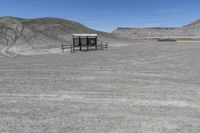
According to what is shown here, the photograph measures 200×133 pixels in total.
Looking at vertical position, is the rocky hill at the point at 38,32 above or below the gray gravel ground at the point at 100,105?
above

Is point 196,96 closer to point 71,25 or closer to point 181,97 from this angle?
point 181,97

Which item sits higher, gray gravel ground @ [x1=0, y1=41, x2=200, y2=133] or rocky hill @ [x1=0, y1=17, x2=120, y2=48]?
rocky hill @ [x1=0, y1=17, x2=120, y2=48]

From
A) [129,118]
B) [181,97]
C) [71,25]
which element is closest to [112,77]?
[181,97]

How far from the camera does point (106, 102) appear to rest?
1084 cm

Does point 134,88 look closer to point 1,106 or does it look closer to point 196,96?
point 196,96

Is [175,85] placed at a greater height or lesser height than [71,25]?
lesser

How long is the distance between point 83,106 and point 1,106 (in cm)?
270

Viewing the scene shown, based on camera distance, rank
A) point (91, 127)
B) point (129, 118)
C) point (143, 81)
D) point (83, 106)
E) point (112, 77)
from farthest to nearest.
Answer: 1. point (112, 77)
2. point (143, 81)
3. point (83, 106)
4. point (129, 118)
5. point (91, 127)

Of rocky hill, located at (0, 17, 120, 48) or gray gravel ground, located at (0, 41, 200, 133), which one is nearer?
gray gravel ground, located at (0, 41, 200, 133)

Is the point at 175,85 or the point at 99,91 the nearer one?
the point at 99,91

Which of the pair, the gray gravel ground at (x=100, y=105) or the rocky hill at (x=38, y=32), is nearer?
the gray gravel ground at (x=100, y=105)

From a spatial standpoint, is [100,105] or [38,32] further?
[38,32]

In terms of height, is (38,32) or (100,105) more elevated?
(38,32)

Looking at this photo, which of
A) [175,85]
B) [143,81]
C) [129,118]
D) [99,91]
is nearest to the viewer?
[129,118]
